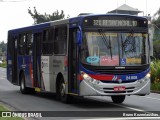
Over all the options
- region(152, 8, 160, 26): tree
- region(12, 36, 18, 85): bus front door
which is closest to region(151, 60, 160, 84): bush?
region(12, 36, 18, 85): bus front door

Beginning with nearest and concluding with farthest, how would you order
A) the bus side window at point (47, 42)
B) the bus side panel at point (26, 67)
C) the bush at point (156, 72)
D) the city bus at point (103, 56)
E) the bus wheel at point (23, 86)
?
the city bus at point (103, 56), the bus side window at point (47, 42), the bus side panel at point (26, 67), the bus wheel at point (23, 86), the bush at point (156, 72)

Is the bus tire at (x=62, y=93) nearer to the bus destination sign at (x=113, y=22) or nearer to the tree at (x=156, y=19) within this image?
the bus destination sign at (x=113, y=22)

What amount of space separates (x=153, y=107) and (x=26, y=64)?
25.4 feet

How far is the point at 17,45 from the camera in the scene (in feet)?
78.2

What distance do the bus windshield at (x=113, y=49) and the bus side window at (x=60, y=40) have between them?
1674mm

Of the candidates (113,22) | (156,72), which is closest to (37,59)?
(113,22)

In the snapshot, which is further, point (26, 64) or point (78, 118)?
point (26, 64)

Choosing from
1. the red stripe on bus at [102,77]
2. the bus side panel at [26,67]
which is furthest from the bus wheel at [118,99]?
the bus side panel at [26,67]

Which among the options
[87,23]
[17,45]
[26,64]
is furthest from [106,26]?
[17,45]

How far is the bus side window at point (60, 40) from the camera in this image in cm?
1730

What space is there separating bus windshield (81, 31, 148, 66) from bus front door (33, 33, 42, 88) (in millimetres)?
4970

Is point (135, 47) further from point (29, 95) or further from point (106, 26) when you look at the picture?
point (29, 95)

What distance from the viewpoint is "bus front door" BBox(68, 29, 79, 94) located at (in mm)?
16134

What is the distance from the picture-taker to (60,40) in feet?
58.2
